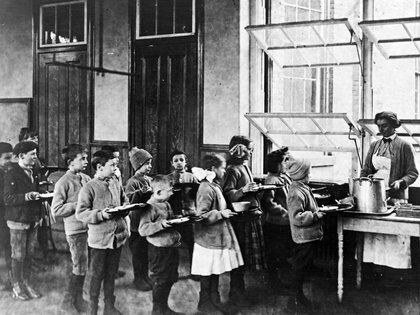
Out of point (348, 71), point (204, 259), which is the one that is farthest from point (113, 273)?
point (348, 71)

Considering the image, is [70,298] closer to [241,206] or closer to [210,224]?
[210,224]

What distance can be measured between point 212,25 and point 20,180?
7.89 ft

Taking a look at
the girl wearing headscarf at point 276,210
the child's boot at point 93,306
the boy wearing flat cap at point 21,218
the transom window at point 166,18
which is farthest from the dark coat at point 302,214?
the transom window at point 166,18

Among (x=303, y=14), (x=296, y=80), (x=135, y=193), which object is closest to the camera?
(x=135, y=193)

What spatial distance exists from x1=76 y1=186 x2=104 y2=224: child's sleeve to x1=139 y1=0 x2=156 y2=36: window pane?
255cm

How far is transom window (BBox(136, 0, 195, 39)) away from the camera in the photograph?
5.15m

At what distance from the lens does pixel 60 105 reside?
5441mm

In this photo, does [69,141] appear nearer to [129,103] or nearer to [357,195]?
[129,103]

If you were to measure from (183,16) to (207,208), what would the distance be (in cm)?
249

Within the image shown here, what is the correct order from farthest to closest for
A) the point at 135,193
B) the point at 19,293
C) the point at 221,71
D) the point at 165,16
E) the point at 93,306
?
the point at 165,16
the point at 221,71
the point at 135,193
the point at 19,293
the point at 93,306

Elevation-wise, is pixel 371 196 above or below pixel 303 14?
below

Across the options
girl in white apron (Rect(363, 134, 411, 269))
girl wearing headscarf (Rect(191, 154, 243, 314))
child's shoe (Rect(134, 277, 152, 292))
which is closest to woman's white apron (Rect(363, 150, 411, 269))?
girl in white apron (Rect(363, 134, 411, 269))

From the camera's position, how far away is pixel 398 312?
3.43 meters

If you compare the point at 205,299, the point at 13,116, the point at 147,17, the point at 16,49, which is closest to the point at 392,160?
the point at 205,299
